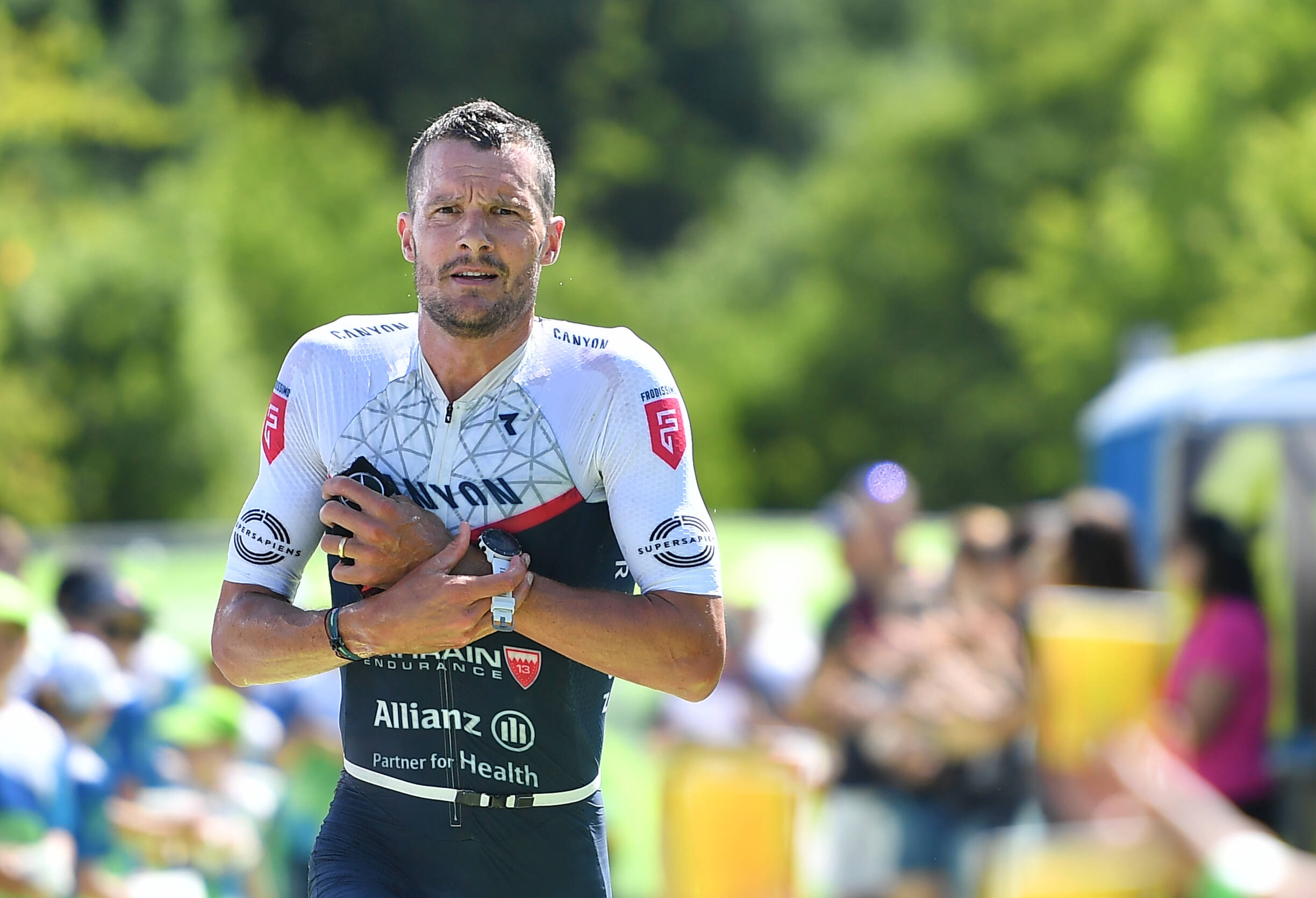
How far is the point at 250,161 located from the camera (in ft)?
141

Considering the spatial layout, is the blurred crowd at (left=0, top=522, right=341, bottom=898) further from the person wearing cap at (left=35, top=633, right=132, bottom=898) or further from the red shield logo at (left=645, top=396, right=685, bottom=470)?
the red shield logo at (left=645, top=396, right=685, bottom=470)

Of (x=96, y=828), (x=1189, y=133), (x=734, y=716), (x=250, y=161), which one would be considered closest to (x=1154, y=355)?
(x=734, y=716)

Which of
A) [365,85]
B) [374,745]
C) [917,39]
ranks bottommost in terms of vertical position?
[374,745]

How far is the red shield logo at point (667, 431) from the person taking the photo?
121 inches

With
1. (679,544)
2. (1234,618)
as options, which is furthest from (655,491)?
(1234,618)

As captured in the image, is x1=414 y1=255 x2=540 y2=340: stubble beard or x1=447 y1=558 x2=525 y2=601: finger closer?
x1=447 y1=558 x2=525 y2=601: finger

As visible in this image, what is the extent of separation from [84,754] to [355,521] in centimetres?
355

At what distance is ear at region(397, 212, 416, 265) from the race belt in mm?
985

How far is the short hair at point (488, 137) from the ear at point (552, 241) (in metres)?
0.02

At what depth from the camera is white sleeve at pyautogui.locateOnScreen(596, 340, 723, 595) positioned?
9.93 ft

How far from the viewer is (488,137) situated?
10.2 ft

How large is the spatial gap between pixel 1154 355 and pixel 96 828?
10889 millimetres

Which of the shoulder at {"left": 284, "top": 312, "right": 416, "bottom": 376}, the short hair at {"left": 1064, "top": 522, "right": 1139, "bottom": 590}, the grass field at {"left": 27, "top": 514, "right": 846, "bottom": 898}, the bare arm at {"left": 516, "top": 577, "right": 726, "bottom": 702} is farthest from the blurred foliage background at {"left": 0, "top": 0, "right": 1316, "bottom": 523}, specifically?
the bare arm at {"left": 516, "top": 577, "right": 726, "bottom": 702}

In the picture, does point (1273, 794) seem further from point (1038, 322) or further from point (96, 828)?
point (1038, 322)
